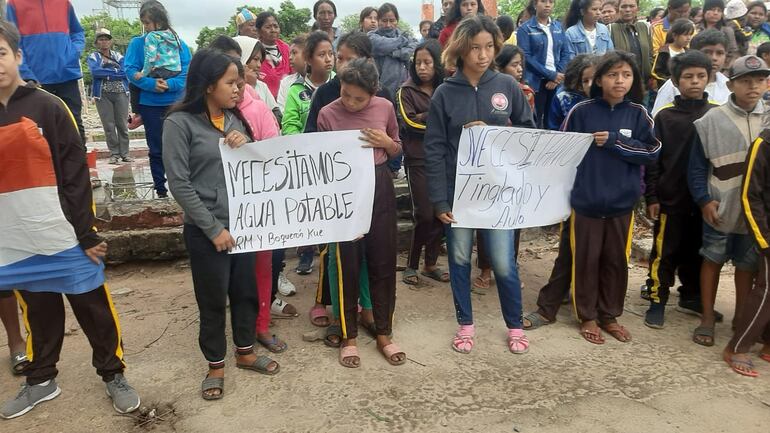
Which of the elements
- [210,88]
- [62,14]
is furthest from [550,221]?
[62,14]

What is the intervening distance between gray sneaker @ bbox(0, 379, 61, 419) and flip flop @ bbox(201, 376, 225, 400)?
2.80ft

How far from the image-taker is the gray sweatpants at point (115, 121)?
26.4 ft

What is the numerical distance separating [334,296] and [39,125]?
196cm

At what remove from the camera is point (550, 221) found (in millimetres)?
3727

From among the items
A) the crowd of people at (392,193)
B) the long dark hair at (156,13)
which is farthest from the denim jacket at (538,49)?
the long dark hair at (156,13)

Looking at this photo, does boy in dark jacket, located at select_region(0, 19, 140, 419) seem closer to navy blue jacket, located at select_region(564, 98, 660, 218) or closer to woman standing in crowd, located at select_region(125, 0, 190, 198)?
woman standing in crowd, located at select_region(125, 0, 190, 198)

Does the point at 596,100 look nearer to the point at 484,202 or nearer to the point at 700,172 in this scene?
the point at 700,172

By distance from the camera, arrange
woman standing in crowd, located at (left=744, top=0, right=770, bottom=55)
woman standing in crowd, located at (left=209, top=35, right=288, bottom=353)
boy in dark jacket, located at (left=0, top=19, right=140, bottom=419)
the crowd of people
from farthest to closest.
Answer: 1. woman standing in crowd, located at (left=744, top=0, right=770, bottom=55)
2. woman standing in crowd, located at (left=209, top=35, right=288, bottom=353)
3. the crowd of people
4. boy in dark jacket, located at (left=0, top=19, right=140, bottom=419)

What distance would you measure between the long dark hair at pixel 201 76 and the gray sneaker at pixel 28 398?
1.75 m

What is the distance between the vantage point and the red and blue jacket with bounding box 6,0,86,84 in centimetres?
499

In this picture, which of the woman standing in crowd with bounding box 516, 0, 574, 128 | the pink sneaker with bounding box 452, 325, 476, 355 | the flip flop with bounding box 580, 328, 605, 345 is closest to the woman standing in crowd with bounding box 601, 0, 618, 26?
the woman standing in crowd with bounding box 516, 0, 574, 128

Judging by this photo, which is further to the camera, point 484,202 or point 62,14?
point 62,14

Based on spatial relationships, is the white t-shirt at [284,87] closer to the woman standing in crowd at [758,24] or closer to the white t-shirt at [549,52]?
the white t-shirt at [549,52]

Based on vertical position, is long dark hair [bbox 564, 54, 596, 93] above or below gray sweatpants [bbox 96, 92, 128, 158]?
above
